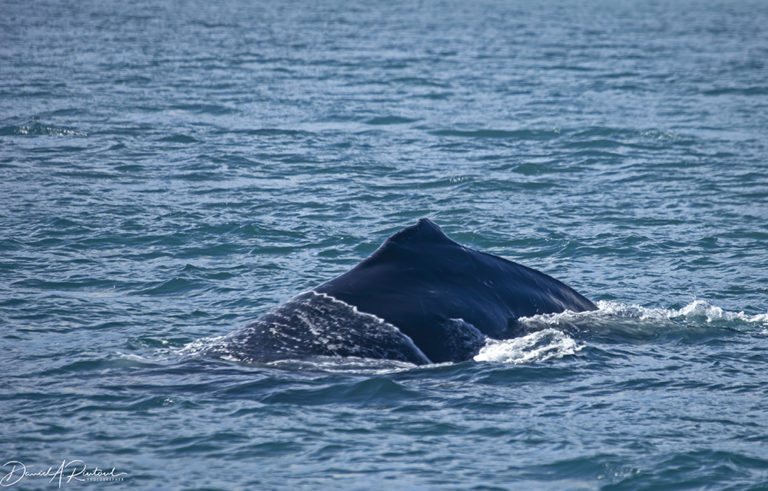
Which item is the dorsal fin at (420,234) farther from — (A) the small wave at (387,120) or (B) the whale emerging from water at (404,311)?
(A) the small wave at (387,120)

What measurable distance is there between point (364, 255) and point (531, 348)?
17.2ft

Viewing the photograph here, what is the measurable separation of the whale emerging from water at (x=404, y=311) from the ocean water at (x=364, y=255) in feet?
0.54

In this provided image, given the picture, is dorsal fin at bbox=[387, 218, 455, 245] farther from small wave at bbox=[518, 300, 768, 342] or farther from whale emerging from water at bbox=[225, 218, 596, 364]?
small wave at bbox=[518, 300, 768, 342]

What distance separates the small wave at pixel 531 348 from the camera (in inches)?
383

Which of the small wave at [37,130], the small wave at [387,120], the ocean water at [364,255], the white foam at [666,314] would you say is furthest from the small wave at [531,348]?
the small wave at [387,120]

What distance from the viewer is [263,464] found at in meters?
7.92

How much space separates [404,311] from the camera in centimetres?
946

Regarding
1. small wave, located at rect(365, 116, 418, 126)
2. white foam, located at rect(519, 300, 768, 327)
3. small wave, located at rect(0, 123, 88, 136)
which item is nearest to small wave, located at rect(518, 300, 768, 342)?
white foam, located at rect(519, 300, 768, 327)

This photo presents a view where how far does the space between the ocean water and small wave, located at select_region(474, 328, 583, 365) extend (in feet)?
0.09

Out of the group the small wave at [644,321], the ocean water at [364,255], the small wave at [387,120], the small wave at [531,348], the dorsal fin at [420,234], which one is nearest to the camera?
the ocean water at [364,255]

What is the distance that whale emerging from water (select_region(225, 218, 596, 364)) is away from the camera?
9.41 meters

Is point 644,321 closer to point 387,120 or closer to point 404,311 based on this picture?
point 404,311

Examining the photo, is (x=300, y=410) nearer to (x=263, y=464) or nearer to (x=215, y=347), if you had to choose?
(x=263, y=464)

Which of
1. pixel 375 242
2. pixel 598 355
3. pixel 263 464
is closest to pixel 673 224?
pixel 375 242
